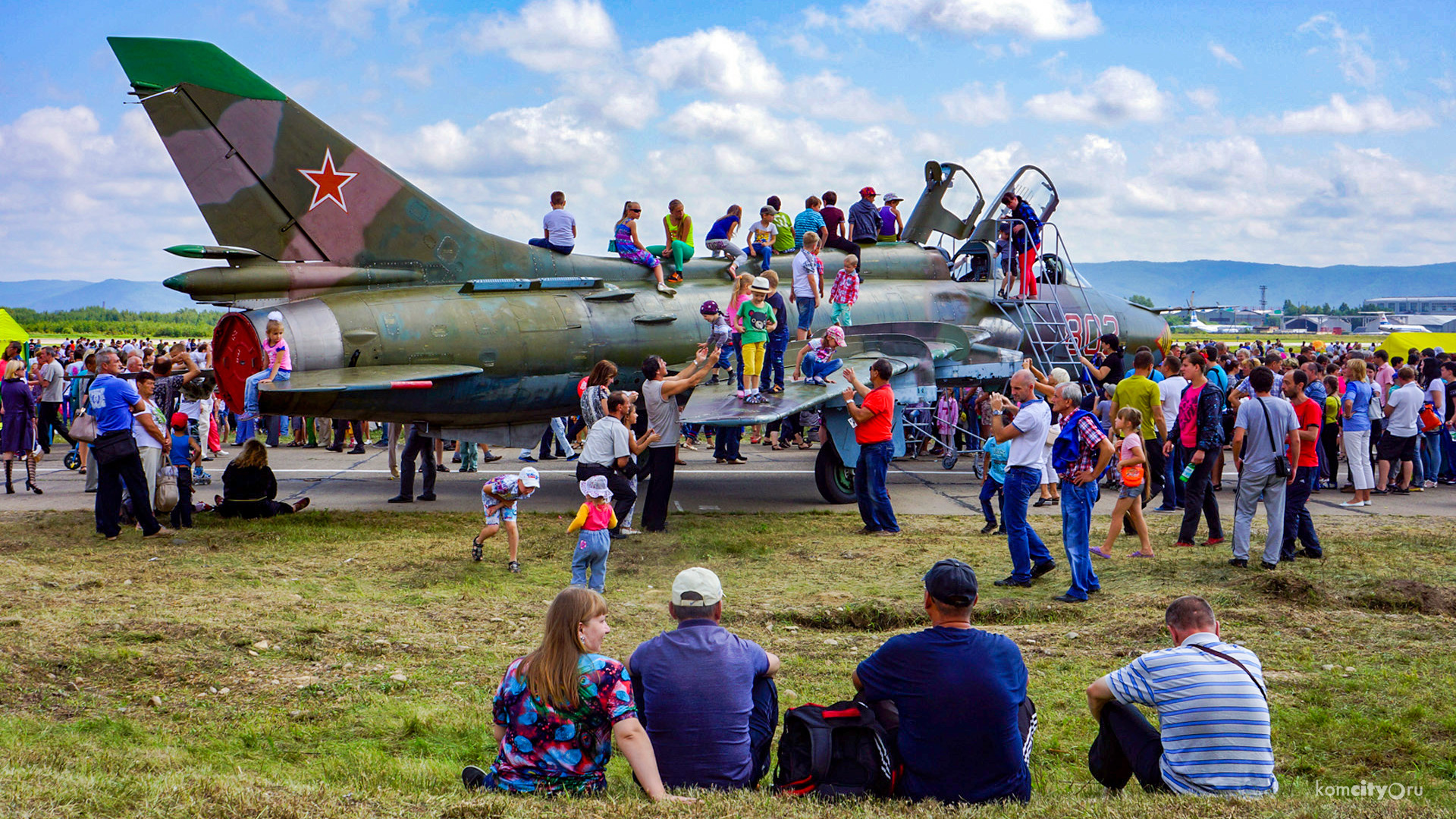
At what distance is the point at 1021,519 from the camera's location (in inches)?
330

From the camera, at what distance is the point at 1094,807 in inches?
155

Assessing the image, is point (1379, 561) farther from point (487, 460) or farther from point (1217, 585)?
point (487, 460)

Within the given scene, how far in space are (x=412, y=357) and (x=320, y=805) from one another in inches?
317

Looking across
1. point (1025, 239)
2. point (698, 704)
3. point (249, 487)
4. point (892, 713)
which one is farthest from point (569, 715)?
point (1025, 239)

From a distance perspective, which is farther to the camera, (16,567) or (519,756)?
(16,567)

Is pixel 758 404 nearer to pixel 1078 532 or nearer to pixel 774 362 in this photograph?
pixel 774 362

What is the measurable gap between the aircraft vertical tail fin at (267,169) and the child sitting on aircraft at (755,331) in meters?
3.90

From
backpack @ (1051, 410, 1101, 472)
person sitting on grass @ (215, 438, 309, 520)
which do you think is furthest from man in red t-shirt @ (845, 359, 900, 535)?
person sitting on grass @ (215, 438, 309, 520)

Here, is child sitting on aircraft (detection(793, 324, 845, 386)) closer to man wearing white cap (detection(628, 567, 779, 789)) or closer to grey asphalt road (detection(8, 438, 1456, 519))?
grey asphalt road (detection(8, 438, 1456, 519))

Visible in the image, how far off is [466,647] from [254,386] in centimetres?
522

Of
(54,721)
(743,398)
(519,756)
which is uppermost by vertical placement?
(743,398)

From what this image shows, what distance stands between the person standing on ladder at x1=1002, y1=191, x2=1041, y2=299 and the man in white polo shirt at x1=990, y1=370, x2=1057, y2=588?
343 inches

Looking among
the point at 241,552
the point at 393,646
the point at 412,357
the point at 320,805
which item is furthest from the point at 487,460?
the point at 320,805

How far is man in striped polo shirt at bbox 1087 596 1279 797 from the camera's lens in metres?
3.91
